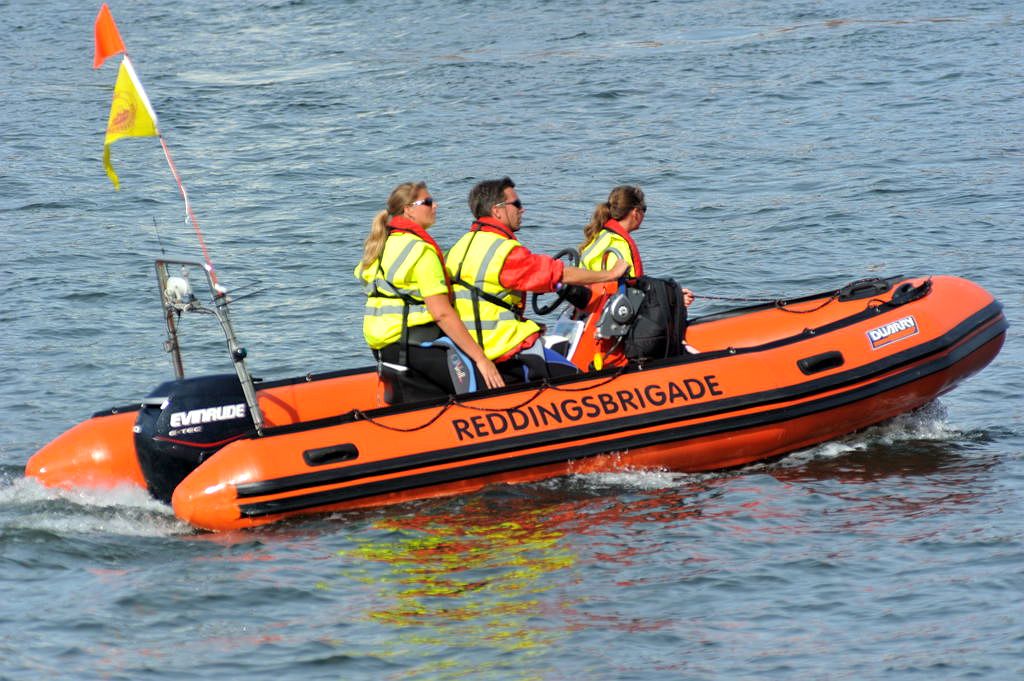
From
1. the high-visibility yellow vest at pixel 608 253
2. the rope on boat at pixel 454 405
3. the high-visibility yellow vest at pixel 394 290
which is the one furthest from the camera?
the high-visibility yellow vest at pixel 608 253

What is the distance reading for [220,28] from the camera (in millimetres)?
21578

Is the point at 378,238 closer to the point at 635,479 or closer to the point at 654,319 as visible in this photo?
the point at 654,319

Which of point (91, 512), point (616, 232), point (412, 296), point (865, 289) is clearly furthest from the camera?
point (865, 289)

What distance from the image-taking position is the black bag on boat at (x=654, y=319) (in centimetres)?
720

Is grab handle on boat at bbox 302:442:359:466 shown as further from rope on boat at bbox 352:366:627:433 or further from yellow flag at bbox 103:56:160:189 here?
yellow flag at bbox 103:56:160:189

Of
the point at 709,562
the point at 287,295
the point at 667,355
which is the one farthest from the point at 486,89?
the point at 709,562

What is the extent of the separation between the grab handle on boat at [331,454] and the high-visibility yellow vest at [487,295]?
0.76 meters

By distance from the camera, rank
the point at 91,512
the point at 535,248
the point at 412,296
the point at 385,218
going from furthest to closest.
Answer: the point at 535,248
the point at 91,512
the point at 412,296
the point at 385,218

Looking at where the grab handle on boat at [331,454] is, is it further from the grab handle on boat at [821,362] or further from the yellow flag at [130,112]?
the grab handle on boat at [821,362]

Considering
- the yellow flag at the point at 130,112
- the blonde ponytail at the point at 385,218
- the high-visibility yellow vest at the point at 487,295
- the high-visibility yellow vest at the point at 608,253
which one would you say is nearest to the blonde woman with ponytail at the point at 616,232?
the high-visibility yellow vest at the point at 608,253

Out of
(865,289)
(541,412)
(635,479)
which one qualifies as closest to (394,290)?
(541,412)

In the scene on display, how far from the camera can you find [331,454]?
264 inches

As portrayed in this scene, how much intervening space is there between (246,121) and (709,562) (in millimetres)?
11802

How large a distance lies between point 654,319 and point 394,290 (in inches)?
52.0
